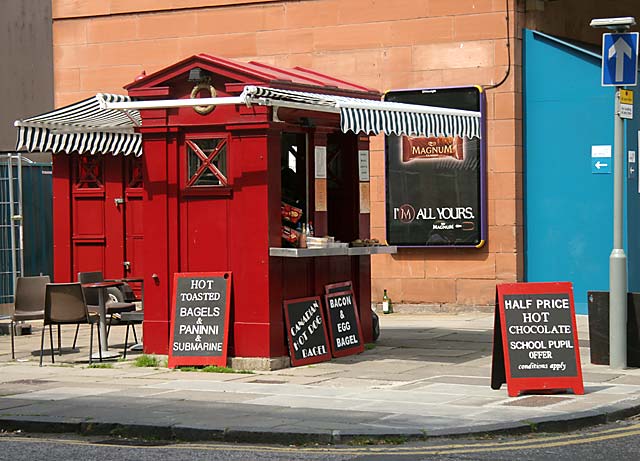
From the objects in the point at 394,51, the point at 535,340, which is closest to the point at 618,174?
the point at 535,340

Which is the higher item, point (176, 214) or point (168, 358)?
point (176, 214)

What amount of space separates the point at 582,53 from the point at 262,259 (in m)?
7.95

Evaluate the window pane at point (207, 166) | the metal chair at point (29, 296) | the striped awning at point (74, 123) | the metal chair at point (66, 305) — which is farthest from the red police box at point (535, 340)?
the metal chair at point (29, 296)

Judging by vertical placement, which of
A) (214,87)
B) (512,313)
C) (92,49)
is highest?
(92,49)

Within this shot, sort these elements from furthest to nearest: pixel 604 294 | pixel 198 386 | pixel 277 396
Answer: pixel 604 294
pixel 198 386
pixel 277 396

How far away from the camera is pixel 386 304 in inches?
784

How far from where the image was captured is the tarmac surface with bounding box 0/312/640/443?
9703 mm

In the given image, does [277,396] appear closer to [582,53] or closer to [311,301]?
[311,301]

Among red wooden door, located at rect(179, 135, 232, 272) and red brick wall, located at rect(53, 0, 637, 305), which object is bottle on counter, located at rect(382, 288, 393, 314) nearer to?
red brick wall, located at rect(53, 0, 637, 305)

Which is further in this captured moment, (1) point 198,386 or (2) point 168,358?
(2) point 168,358

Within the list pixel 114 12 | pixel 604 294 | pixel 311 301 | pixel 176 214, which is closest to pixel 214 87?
pixel 176 214

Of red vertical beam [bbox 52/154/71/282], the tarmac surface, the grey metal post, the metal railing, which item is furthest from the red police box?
red vertical beam [bbox 52/154/71/282]

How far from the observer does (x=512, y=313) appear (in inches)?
451

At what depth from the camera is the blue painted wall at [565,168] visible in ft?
62.1
